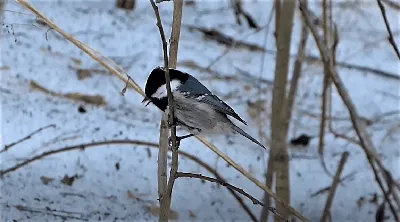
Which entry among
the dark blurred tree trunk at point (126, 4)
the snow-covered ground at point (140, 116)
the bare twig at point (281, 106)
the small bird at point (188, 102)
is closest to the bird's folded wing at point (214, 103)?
the small bird at point (188, 102)

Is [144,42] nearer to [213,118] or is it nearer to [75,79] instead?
[75,79]

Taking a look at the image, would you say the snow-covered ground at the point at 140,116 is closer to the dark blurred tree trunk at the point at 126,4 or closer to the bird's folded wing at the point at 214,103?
the dark blurred tree trunk at the point at 126,4

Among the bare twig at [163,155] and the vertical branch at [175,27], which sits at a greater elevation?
the vertical branch at [175,27]

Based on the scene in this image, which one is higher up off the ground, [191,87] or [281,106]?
[281,106]

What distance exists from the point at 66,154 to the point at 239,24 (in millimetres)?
2289

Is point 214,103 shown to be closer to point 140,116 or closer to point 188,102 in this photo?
point 188,102

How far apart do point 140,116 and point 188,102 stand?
1.79 meters

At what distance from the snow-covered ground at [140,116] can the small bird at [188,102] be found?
48cm

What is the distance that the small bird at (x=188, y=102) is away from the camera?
5.20 ft

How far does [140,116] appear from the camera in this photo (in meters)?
3.40

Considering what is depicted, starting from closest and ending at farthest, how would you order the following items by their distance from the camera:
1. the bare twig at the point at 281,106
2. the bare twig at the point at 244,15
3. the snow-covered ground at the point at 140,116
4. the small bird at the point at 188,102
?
the small bird at the point at 188,102 < the bare twig at the point at 281,106 < the snow-covered ground at the point at 140,116 < the bare twig at the point at 244,15

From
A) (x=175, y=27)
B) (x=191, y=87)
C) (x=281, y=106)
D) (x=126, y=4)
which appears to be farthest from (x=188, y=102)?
(x=126, y=4)

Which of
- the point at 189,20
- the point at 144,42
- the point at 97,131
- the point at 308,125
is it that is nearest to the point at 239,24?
the point at 189,20

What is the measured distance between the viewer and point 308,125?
3.82 meters
